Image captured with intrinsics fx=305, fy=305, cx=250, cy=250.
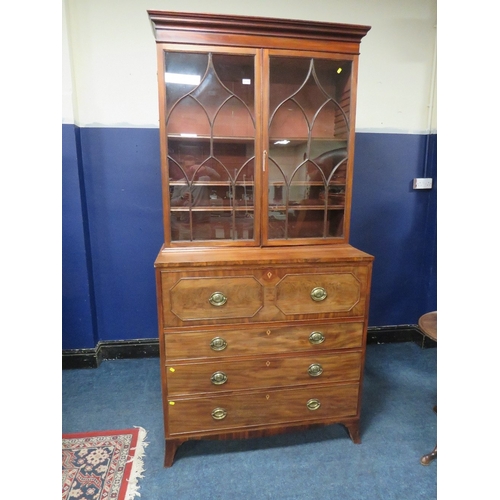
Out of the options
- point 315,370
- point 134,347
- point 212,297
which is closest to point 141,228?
point 134,347

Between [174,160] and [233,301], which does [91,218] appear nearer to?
[174,160]

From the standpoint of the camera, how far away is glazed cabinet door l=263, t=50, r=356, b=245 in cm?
141

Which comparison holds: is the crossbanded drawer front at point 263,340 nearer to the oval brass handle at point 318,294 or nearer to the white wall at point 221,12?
the oval brass handle at point 318,294

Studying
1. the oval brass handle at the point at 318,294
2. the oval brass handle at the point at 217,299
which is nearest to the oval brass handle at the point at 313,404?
the oval brass handle at the point at 318,294

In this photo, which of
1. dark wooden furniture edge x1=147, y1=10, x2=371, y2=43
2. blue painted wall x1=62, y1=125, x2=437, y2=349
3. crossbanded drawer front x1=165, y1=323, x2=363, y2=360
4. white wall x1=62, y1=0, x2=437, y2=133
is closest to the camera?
dark wooden furniture edge x1=147, y1=10, x2=371, y2=43

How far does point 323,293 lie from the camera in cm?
139

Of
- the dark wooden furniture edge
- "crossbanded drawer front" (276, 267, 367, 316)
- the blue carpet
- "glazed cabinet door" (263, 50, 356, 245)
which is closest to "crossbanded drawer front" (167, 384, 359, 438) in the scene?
the blue carpet

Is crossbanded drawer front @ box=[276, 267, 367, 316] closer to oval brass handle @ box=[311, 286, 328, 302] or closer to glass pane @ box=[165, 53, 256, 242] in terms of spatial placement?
oval brass handle @ box=[311, 286, 328, 302]

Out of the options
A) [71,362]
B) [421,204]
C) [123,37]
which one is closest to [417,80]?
[421,204]

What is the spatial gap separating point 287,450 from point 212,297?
88 cm

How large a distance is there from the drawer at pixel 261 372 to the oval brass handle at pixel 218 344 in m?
0.06

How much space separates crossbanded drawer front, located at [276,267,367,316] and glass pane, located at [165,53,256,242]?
0.33 metres

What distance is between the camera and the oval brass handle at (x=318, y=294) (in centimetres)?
138

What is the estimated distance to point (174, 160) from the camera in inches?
54.9
